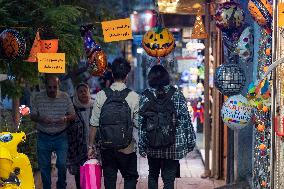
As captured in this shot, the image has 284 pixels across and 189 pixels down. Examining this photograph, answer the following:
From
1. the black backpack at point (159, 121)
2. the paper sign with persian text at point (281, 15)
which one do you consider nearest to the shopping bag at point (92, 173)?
the black backpack at point (159, 121)

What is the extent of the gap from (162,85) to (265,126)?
135cm

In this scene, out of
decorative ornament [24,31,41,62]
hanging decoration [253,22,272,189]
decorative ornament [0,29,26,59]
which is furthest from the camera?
decorative ornament [24,31,41,62]

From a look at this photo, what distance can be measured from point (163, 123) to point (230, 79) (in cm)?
137

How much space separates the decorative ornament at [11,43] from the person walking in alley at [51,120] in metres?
0.63

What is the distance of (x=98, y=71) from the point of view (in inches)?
352

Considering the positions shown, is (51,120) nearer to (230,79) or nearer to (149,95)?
(149,95)

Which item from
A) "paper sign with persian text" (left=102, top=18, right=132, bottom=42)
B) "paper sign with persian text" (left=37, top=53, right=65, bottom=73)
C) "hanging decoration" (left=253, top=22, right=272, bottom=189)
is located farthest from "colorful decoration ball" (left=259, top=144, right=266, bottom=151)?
"paper sign with persian text" (left=37, top=53, right=65, bottom=73)

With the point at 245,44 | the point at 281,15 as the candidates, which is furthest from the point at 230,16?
the point at 281,15

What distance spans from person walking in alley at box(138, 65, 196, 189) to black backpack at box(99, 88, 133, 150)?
0.16 metres

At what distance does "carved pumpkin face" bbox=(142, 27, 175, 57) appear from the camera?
809 centimetres

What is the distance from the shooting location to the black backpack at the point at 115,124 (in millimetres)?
6281

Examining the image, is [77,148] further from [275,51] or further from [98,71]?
[275,51]

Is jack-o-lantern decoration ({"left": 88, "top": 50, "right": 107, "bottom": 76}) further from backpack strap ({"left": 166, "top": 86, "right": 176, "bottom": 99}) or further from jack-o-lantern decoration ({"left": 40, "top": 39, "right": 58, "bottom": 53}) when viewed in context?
backpack strap ({"left": 166, "top": 86, "right": 176, "bottom": 99})

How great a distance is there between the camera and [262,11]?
5965mm
